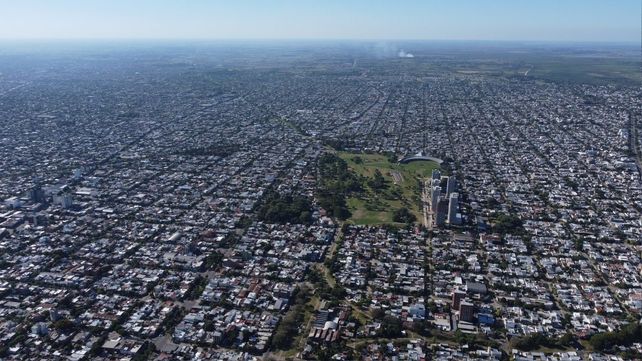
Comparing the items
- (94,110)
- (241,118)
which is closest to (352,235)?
(241,118)

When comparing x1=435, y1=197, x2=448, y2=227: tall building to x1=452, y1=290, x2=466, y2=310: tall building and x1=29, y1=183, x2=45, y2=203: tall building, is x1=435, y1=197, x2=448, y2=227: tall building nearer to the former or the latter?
x1=452, y1=290, x2=466, y2=310: tall building

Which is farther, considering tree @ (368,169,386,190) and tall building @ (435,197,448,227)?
tree @ (368,169,386,190)

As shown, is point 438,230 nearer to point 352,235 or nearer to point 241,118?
point 352,235

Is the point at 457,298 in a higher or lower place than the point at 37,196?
lower

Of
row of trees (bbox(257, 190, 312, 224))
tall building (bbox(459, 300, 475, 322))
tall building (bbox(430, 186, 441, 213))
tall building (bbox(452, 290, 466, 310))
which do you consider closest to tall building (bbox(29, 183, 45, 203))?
row of trees (bbox(257, 190, 312, 224))

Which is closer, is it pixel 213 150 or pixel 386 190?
pixel 386 190

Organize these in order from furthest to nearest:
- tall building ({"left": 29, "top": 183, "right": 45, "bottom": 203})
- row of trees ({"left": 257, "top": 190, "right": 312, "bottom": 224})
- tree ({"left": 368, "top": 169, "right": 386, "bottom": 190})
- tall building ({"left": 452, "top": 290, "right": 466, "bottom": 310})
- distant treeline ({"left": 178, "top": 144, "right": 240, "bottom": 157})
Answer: distant treeline ({"left": 178, "top": 144, "right": 240, "bottom": 157}) < tree ({"left": 368, "top": 169, "right": 386, "bottom": 190}) < tall building ({"left": 29, "top": 183, "right": 45, "bottom": 203}) < row of trees ({"left": 257, "top": 190, "right": 312, "bottom": 224}) < tall building ({"left": 452, "top": 290, "right": 466, "bottom": 310})

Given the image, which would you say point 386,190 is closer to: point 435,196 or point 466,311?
point 435,196

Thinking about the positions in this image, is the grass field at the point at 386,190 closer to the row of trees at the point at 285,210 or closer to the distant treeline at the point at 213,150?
the row of trees at the point at 285,210

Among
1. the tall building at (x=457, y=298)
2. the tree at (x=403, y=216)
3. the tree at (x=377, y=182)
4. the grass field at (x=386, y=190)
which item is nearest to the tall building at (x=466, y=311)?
the tall building at (x=457, y=298)

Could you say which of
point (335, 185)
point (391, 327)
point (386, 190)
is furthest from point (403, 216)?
point (391, 327)
